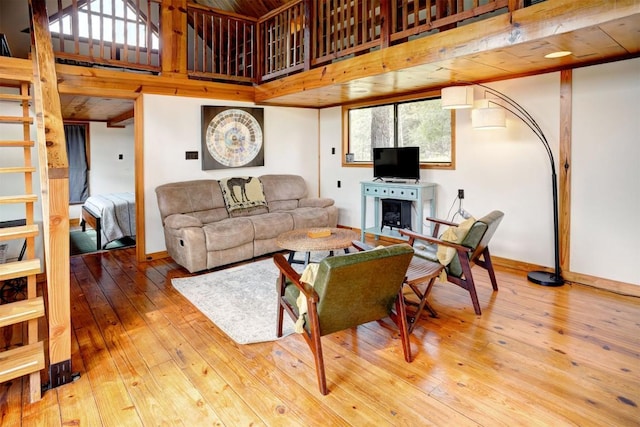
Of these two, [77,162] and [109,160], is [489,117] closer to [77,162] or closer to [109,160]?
[109,160]

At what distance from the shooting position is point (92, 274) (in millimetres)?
4223

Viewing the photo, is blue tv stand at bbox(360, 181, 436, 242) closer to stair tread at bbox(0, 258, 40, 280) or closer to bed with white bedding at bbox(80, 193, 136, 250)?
bed with white bedding at bbox(80, 193, 136, 250)

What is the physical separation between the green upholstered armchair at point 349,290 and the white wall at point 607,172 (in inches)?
99.3

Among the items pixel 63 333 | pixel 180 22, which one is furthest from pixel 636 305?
pixel 180 22

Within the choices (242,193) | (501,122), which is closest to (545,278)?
(501,122)

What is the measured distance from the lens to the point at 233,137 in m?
5.50

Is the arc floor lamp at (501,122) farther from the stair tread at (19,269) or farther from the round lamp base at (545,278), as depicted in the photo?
the stair tread at (19,269)

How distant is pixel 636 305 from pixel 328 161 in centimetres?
445

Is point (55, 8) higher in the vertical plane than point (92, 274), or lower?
higher

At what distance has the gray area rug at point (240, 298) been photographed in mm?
2850

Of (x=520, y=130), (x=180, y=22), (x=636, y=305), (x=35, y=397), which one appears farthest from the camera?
(x=180, y=22)

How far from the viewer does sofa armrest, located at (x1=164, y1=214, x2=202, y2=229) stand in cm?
423

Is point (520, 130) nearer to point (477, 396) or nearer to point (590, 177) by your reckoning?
point (590, 177)

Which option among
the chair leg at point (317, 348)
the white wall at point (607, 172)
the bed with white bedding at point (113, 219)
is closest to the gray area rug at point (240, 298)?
the chair leg at point (317, 348)
